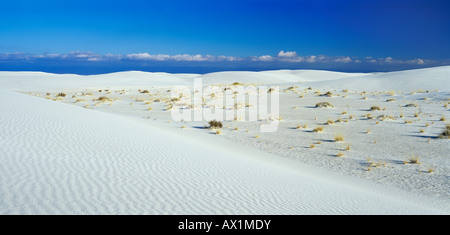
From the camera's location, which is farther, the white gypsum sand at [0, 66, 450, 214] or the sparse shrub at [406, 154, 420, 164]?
the sparse shrub at [406, 154, 420, 164]

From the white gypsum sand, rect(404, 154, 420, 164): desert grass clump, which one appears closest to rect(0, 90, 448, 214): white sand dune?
the white gypsum sand

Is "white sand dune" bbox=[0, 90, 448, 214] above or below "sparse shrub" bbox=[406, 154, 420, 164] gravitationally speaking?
above

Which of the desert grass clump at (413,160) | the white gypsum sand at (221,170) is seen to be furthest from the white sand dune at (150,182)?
the desert grass clump at (413,160)

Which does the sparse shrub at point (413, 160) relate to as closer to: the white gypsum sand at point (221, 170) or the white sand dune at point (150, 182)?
the white gypsum sand at point (221, 170)

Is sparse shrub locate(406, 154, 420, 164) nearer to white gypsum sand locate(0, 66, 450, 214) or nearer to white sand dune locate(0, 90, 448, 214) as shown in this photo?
white gypsum sand locate(0, 66, 450, 214)

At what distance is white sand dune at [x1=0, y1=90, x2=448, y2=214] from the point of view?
3.96 meters

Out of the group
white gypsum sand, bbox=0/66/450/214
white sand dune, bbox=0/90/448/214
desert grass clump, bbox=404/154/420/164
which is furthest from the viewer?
desert grass clump, bbox=404/154/420/164

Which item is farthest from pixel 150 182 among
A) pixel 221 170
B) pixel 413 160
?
pixel 413 160

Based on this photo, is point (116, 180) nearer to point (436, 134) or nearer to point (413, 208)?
point (413, 208)

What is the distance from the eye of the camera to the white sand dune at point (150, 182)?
396cm

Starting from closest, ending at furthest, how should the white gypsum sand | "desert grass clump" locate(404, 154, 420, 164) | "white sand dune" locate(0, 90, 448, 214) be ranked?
"white sand dune" locate(0, 90, 448, 214) → the white gypsum sand → "desert grass clump" locate(404, 154, 420, 164)
